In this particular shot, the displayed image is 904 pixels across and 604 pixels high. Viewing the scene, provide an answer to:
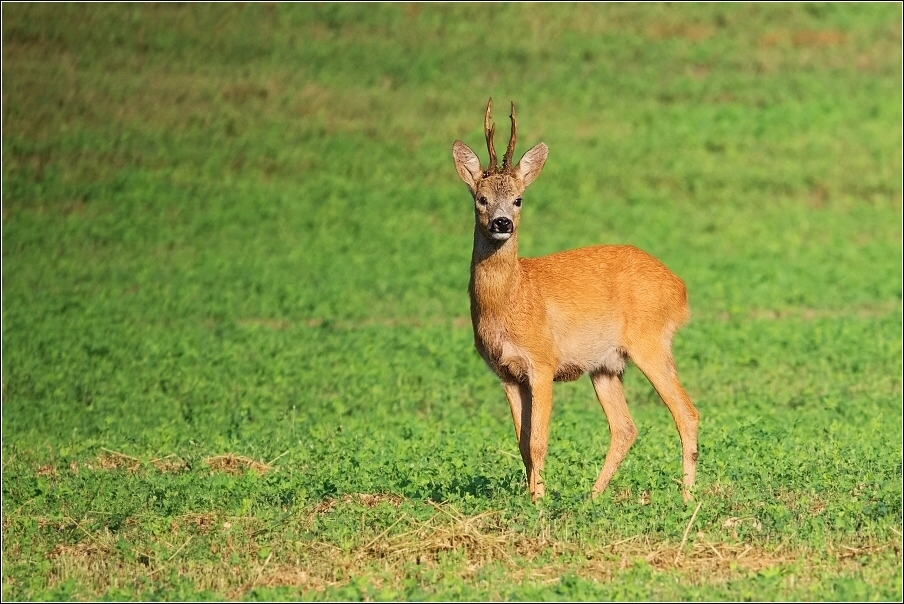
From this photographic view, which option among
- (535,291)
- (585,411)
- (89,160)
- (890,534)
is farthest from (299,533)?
(89,160)

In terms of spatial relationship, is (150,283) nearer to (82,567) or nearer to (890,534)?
(82,567)

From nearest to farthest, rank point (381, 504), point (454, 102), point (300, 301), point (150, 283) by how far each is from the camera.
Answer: point (381, 504)
point (300, 301)
point (150, 283)
point (454, 102)

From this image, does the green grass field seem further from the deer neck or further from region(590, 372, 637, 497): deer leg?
the deer neck

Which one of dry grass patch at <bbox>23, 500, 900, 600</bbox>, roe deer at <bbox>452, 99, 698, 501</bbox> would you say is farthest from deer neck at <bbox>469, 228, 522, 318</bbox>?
dry grass patch at <bbox>23, 500, 900, 600</bbox>

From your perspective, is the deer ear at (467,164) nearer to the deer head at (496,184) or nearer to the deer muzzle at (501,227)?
the deer head at (496,184)

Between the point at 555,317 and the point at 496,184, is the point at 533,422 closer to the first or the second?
the point at 555,317

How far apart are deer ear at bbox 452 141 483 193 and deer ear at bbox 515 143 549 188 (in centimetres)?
28

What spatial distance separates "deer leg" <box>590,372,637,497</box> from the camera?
33.4 feet

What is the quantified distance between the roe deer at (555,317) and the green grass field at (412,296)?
1.30 feet

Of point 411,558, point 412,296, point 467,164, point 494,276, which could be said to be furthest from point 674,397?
point 412,296

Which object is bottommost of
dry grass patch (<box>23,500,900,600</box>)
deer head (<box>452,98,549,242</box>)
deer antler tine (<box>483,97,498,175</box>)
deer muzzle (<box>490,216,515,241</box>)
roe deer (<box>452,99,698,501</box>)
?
dry grass patch (<box>23,500,900,600</box>)

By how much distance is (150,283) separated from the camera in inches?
905

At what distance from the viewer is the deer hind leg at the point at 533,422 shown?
958 centimetres

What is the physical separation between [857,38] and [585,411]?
21.3 m
